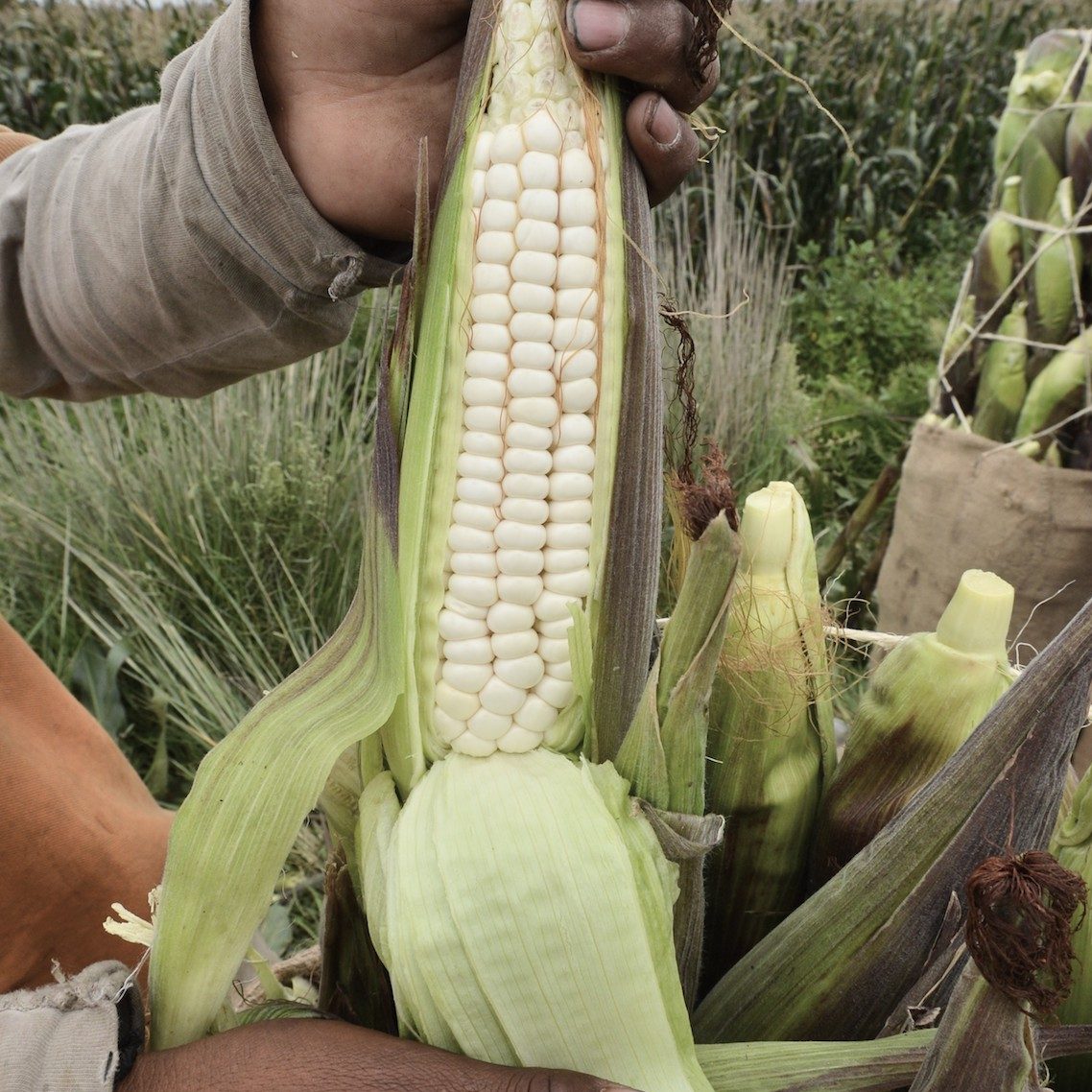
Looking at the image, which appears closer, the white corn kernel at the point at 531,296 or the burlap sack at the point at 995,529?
the white corn kernel at the point at 531,296

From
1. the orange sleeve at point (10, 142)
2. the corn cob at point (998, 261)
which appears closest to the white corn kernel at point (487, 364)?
the orange sleeve at point (10, 142)

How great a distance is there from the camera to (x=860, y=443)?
2773 mm

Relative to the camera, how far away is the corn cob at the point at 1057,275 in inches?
59.1

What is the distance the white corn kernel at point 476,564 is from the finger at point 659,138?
0.24 m

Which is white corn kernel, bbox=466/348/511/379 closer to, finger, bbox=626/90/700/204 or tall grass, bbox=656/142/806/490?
finger, bbox=626/90/700/204

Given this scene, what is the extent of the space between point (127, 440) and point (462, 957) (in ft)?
5.22

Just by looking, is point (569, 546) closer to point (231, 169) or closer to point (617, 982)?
point (617, 982)

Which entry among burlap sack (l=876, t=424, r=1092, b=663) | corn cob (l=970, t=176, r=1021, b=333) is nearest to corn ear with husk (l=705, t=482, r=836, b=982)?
burlap sack (l=876, t=424, r=1092, b=663)

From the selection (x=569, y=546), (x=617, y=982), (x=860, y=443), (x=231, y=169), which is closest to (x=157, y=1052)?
(x=617, y=982)

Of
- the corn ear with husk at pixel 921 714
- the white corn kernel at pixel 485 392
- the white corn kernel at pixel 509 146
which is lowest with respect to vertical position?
the corn ear with husk at pixel 921 714

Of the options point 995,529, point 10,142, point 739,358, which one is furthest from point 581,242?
point 739,358

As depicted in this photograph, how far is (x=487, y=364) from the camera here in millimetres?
527

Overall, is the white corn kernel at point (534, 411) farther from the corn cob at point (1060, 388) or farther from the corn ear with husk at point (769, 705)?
the corn cob at point (1060, 388)

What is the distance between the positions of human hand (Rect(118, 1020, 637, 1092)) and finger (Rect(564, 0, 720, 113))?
52 cm
